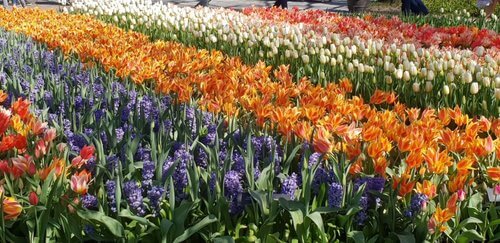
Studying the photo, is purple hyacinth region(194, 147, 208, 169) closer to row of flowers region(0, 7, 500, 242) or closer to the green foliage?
row of flowers region(0, 7, 500, 242)

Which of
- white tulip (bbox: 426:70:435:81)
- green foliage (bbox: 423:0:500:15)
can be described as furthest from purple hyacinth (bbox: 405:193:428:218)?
green foliage (bbox: 423:0:500:15)

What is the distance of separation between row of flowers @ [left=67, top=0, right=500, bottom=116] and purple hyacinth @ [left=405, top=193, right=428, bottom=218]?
1859 mm

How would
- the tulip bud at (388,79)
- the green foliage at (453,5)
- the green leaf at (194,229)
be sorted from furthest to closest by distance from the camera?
1. the green foliage at (453,5)
2. the tulip bud at (388,79)
3. the green leaf at (194,229)

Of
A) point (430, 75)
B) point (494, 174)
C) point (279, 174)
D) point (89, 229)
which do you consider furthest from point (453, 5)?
point (89, 229)

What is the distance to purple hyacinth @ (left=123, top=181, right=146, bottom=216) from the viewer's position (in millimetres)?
1933

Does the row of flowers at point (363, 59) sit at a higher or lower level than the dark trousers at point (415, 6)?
higher

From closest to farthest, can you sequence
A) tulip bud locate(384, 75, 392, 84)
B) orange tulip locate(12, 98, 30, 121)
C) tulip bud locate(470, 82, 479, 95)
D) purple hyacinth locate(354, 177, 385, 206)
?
purple hyacinth locate(354, 177, 385, 206) < orange tulip locate(12, 98, 30, 121) < tulip bud locate(470, 82, 479, 95) < tulip bud locate(384, 75, 392, 84)

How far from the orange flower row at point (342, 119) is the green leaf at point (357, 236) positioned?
0.23m

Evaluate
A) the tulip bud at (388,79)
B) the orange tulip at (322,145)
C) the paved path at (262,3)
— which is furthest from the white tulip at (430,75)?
the paved path at (262,3)

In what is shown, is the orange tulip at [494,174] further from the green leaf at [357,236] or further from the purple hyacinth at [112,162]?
the purple hyacinth at [112,162]

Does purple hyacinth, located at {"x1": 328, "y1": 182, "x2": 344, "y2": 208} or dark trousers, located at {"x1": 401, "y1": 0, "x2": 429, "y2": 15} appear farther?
dark trousers, located at {"x1": 401, "y1": 0, "x2": 429, "y2": 15}

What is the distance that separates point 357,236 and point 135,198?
0.70 meters

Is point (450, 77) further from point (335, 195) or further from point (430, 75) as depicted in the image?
point (335, 195)

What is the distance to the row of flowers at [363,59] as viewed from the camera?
3906mm
